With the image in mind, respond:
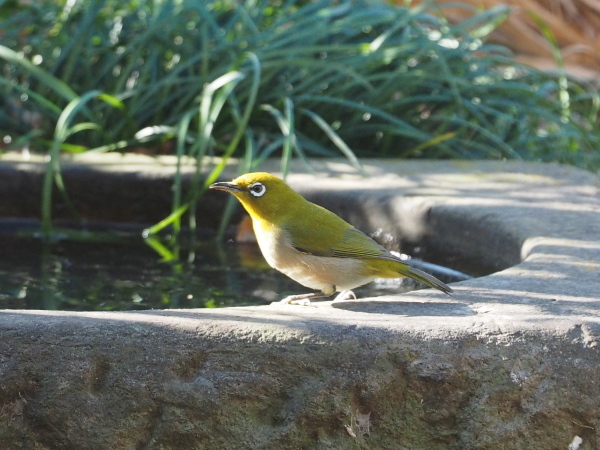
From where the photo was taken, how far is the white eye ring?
253cm

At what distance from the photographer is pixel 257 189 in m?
2.54

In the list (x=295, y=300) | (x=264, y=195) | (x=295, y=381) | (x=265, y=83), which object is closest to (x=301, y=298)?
(x=295, y=300)

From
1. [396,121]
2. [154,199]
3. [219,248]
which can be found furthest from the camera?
[396,121]

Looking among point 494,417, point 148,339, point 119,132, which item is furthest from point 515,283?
point 119,132

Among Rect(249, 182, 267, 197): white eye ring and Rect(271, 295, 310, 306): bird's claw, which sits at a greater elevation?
Rect(249, 182, 267, 197): white eye ring


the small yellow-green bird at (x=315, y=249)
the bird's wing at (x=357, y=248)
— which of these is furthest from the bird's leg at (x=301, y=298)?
the bird's wing at (x=357, y=248)

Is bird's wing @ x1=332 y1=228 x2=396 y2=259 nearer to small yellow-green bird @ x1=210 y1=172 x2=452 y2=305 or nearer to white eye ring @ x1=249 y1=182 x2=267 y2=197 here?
small yellow-green bird @ x1=210 y1=172 x2=452 y2=305

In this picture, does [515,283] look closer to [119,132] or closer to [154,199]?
[154,199]

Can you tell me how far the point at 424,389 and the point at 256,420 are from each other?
31cm

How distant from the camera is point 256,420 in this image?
185cm

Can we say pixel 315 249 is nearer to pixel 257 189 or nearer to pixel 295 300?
pixel 295 300

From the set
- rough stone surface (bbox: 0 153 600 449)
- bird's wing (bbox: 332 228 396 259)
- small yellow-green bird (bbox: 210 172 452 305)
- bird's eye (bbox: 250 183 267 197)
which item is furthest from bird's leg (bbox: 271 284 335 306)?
rough stone surface (bbox: 0 153 600 449)

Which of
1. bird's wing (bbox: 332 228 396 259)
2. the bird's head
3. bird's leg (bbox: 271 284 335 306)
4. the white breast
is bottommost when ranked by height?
bird's leg (bbox: 271 284 335 306)

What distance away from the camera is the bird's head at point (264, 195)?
251 cm
